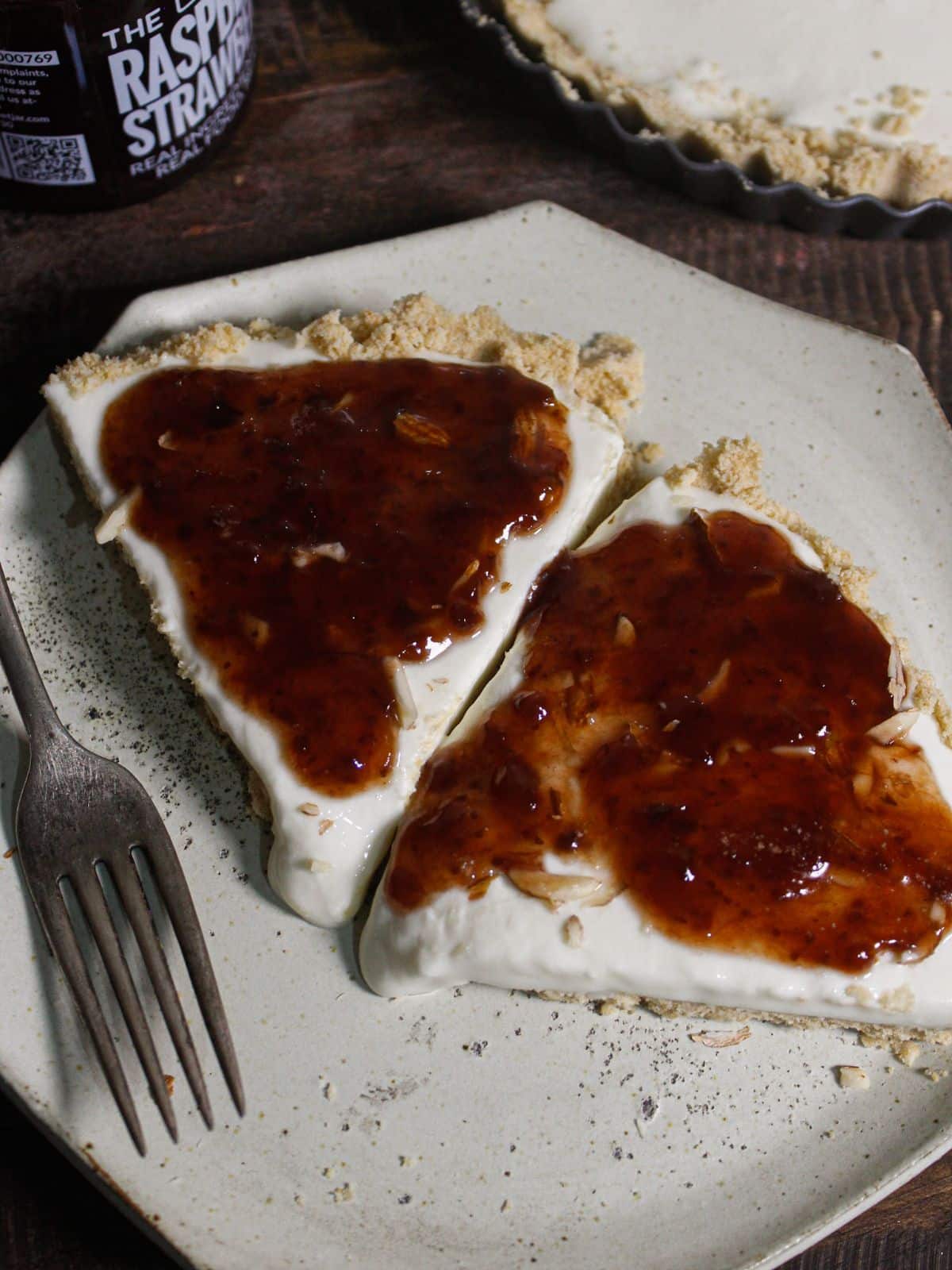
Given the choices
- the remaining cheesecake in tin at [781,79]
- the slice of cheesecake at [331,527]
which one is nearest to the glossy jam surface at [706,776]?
the slice of cheesecake at [331,527]

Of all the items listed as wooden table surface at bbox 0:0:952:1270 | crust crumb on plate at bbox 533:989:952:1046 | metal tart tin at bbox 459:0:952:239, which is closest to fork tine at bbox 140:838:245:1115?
crust crumb on plate at bbox 533:989:952:1046

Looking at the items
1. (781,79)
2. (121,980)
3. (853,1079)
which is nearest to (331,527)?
(121,980)

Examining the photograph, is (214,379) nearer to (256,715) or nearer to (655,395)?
(256,715)

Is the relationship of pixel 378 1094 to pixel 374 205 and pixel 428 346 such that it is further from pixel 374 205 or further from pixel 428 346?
pixel 374 205

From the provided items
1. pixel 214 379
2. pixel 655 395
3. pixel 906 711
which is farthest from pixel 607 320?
pixel 906 711

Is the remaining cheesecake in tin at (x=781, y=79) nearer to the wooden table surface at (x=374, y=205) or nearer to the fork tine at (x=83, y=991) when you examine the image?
the wooden table surface at (x=374, y=205)
